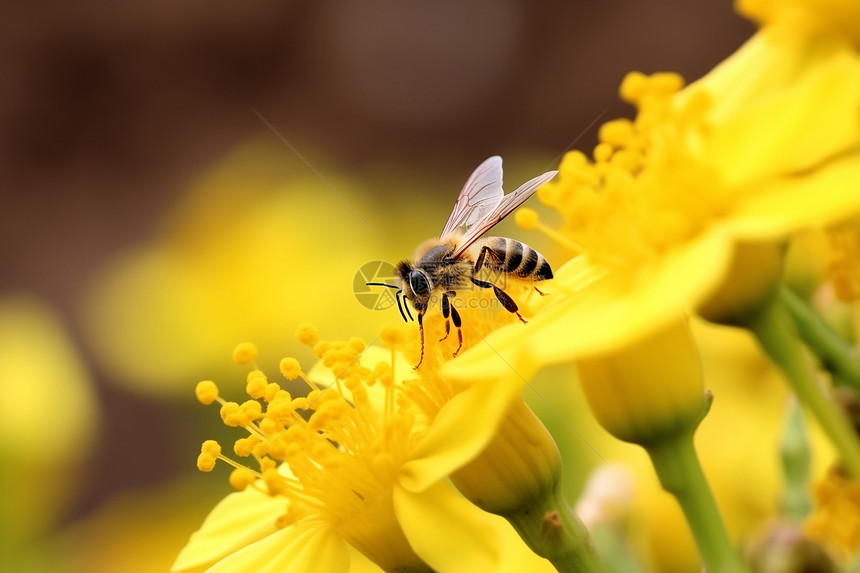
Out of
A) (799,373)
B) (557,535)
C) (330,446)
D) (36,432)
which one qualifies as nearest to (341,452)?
(330,446)

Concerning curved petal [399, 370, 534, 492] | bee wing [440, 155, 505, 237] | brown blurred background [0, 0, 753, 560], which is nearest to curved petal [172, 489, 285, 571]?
curved petal [399, 370, 534, 492]

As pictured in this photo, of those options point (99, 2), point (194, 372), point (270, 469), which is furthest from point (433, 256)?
point (99, 2)

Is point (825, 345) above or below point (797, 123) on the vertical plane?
below

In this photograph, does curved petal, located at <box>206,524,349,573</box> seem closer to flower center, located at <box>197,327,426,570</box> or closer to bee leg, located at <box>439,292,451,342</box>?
flower center, located at <box>197,327,426,570</box>

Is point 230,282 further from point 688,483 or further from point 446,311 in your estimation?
point 688,483

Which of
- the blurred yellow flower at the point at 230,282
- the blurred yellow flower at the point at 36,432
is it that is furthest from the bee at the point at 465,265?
the blurred yellow flower at the point at 36,432
